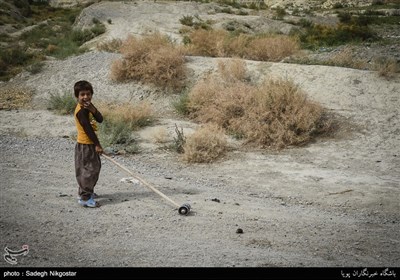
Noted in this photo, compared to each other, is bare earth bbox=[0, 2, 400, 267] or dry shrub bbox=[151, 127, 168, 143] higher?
bare earth bbox=[0, 2, 400, 267]

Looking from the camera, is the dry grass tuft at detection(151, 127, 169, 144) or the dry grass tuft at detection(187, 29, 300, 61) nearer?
the dry grass tuft at detection(151, 127, 169, 144)

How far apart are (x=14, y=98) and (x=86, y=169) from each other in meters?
8.02

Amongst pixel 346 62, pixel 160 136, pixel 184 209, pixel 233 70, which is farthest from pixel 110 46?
pixel 184 209

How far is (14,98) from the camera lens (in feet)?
39.2

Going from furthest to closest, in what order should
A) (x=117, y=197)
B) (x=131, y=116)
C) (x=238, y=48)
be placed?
(x=238, y=48) < (x=131, y=116) < (x=117, y=197)

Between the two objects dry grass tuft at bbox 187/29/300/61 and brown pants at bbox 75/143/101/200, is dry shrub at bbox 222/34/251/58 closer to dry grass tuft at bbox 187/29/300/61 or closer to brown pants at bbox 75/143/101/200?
dry grass tuft at bbox 187/29/300/61

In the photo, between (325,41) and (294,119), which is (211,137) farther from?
(325,41)

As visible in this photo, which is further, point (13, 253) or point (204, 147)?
point (204, 147)

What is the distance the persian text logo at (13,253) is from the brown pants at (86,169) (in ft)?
4.42

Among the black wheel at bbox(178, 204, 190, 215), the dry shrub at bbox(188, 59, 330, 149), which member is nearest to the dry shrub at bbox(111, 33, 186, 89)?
the dry shrub at bbox(188, 59, 330, 149)

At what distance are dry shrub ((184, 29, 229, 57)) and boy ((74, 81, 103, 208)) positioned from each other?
907 centimetres

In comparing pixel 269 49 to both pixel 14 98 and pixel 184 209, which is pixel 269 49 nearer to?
pixel 14 98

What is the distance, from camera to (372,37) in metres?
17.7

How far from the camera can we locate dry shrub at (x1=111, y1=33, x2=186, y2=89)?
11.9m
